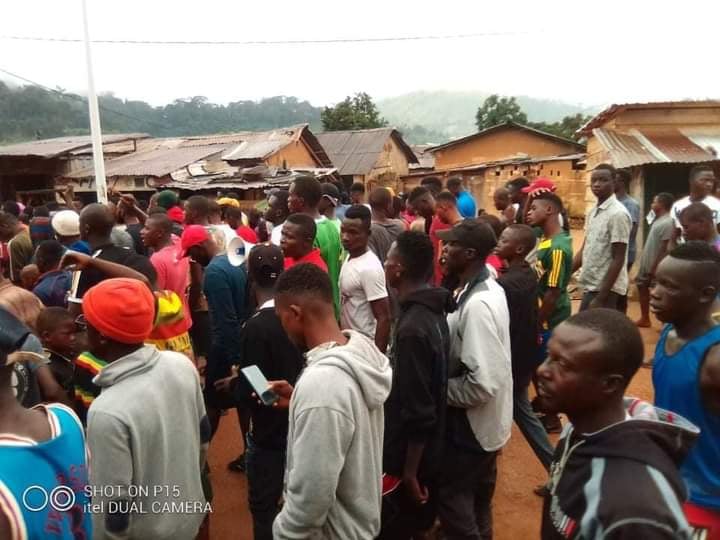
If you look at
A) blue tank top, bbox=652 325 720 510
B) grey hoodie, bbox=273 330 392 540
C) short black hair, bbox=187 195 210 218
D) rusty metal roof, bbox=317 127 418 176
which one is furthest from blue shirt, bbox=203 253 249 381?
rusty metal roof, bbox=317 127 418 176

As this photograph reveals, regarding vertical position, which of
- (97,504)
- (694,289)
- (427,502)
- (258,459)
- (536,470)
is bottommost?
Answer: (536,470)

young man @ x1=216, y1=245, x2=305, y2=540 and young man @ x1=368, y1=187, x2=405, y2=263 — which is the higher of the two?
young man @ x1=368, y1=187, x2=405, y2=263

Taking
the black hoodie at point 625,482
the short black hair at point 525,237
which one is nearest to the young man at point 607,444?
the black hoodie at point 625,482

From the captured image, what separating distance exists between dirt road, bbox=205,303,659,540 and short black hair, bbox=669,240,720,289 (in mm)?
2255

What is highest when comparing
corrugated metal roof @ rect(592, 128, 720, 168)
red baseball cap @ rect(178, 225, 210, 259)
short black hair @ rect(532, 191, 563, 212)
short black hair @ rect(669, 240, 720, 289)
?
corrugated metal roof @ rect(592, 128, 720, 168)

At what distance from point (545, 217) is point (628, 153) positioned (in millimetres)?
5387

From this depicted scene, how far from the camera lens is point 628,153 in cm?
898

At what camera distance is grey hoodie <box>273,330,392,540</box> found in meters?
1.82

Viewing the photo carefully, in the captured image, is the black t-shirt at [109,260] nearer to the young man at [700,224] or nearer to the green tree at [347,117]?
the young man at [700,224]

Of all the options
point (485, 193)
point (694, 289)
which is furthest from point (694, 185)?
point (485, 193)

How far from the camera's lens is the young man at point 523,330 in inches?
144

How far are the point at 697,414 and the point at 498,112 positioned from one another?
1483 inches

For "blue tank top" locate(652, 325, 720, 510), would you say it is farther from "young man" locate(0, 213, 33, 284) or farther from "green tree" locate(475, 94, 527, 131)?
"green tree" locate(475, 94, 527, 131)

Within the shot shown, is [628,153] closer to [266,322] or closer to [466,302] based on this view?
[466,302]
